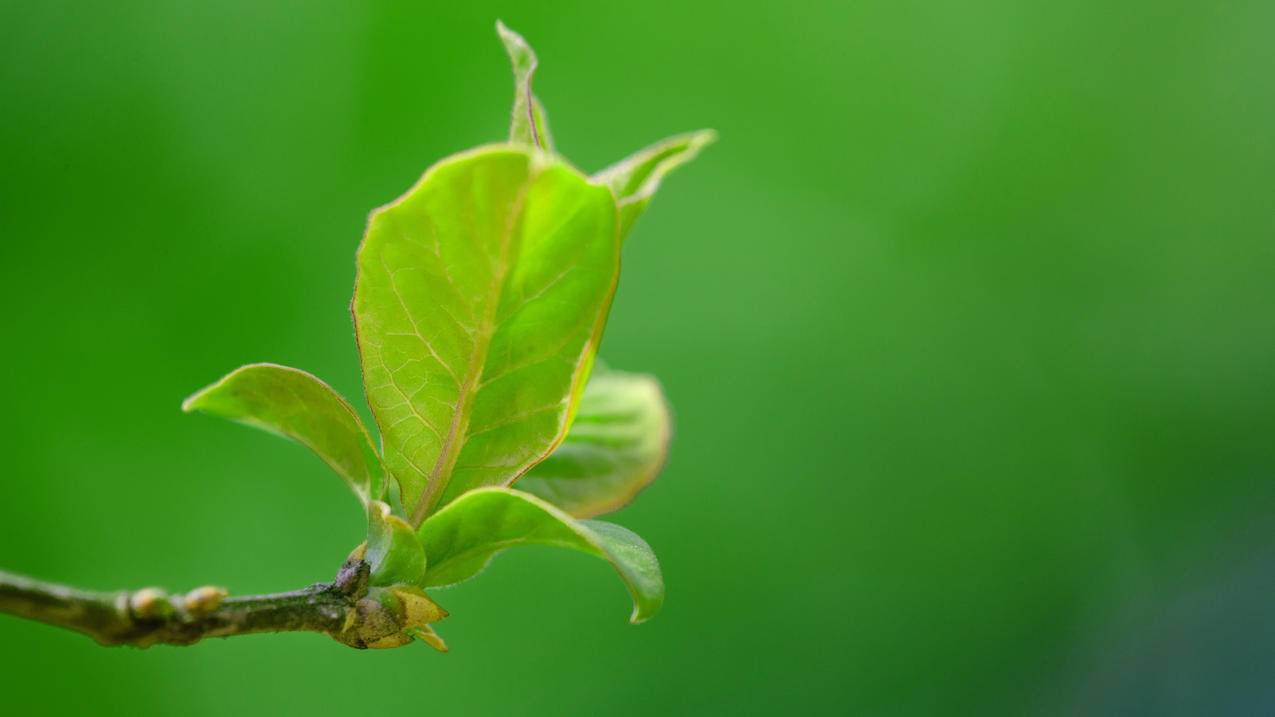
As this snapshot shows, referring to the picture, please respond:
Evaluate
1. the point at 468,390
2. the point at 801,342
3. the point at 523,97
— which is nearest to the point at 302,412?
the point at 468,390

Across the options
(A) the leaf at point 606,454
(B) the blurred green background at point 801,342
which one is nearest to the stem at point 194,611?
(A) the leaf at point 606,454

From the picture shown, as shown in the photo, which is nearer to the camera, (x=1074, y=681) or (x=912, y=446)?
(x=1074, y=681)

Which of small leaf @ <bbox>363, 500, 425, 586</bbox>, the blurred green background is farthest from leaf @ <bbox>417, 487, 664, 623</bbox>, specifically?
the blurred green background

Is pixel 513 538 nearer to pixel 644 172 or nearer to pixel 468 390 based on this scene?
pixel 468 390

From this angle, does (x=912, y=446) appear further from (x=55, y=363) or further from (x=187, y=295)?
(x=55, y=363)

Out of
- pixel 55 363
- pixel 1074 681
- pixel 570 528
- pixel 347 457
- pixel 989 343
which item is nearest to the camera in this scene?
pixel 570 528

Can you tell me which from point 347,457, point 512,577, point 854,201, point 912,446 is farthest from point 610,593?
point 347,457

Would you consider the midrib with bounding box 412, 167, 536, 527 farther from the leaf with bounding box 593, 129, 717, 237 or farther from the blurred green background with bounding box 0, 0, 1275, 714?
the blurred green background with bounding box 0, 0, 1275, 714
